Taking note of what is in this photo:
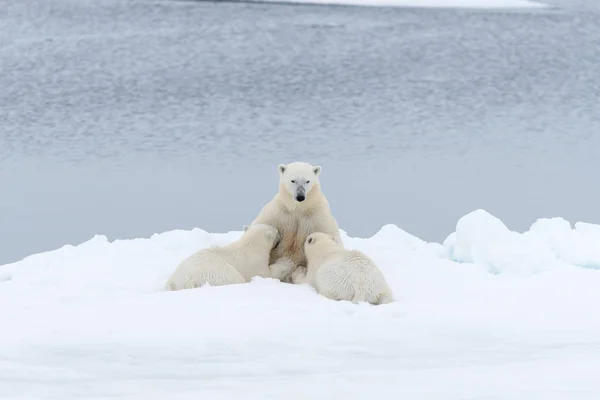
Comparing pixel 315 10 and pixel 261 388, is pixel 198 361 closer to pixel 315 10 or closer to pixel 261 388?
pixel 261 388

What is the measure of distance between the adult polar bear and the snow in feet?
1.73

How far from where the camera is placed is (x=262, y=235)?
606cm

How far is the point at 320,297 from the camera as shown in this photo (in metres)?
5.39

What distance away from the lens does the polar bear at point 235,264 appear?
5.58 meters

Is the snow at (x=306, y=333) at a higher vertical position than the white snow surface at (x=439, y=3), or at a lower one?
lower

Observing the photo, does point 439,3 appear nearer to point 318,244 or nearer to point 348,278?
point 318,244

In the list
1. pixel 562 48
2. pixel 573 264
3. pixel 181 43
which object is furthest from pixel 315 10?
pixel 573 264

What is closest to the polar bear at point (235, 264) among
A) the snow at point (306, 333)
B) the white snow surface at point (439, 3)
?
the snow at point (306, 333)

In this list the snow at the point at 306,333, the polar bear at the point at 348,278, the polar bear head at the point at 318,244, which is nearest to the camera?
the snow at the point at 306,333

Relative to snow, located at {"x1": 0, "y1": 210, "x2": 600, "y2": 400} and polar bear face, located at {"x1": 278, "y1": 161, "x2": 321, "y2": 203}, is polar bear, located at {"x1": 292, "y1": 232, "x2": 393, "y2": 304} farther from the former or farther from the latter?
polar bear face, located at {"x1": 278, "y1": 161, "x2": 321, "y2": 203}

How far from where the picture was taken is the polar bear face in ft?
19.8

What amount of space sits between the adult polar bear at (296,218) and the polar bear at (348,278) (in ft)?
1.68

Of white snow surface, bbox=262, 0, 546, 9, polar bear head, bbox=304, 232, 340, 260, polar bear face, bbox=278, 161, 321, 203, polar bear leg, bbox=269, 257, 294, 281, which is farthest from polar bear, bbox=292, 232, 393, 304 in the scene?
white snow surface, bbox=262, 0, 546, 9

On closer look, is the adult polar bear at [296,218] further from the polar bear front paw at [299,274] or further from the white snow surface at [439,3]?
the white snow surface at [439,3]
